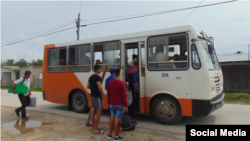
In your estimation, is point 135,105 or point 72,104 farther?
point 72,104

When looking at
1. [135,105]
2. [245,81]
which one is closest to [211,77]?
[135,105]

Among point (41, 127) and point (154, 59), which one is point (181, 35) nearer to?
point (154, 59)

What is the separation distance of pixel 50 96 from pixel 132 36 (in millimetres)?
4712

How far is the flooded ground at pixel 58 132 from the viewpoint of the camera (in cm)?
507

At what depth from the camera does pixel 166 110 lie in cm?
621

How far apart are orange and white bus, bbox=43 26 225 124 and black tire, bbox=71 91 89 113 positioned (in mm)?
41

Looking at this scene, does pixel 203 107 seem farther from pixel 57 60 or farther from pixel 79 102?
pixel 57 60

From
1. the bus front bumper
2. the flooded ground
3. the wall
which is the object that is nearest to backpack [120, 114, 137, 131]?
the flooded ground

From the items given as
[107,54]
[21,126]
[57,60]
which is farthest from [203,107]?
[57,60]

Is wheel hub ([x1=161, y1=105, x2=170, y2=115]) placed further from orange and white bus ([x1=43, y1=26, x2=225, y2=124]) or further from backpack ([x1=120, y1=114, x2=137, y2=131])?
backpack ([x1=120, y1=114, x2=137, y2=131])

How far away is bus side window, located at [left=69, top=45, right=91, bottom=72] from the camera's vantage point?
8.17 m

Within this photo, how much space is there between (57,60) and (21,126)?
11.0 feet

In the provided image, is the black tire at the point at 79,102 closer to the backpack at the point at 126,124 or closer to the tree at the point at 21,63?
the backpack at the point at 126,124

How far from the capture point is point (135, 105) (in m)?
6.55
